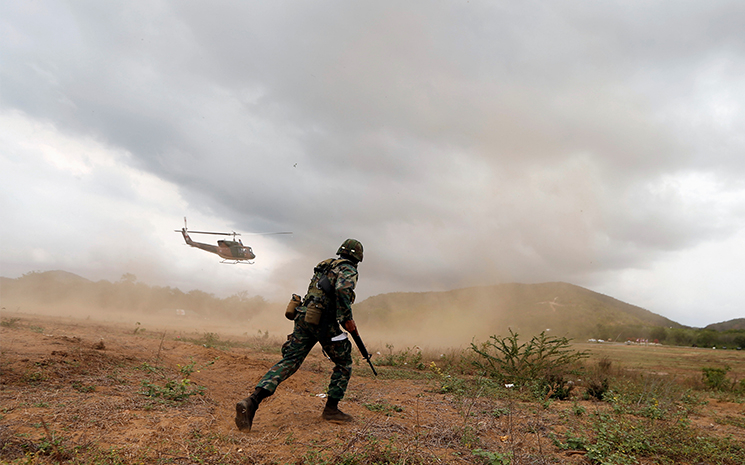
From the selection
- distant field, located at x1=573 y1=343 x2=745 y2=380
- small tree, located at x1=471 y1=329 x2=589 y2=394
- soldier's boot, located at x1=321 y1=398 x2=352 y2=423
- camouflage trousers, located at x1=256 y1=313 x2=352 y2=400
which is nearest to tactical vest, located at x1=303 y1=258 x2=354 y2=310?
camouflage trousers, located at x1=256 y1=313 x2=352 y2=400

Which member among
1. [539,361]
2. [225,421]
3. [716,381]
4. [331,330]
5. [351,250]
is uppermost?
[351,250]

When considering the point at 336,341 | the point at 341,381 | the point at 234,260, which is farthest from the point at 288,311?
the point at 234,260

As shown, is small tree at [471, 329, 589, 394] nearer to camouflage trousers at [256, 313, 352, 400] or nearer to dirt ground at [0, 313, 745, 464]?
dirt ground at [0, 313, 745, 464]

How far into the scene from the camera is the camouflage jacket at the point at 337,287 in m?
4.61

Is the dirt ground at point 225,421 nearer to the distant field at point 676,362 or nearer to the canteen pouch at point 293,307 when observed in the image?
the canteen pouch at point 293,307


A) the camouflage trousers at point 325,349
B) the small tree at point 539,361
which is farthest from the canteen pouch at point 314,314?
the small tree at point 539,361

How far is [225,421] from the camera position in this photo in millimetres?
4559

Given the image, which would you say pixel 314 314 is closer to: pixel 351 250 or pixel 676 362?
pixel 351 250

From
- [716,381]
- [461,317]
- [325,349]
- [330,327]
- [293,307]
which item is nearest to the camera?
[330,327]

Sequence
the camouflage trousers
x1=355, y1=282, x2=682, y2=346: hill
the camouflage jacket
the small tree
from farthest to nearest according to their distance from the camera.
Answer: x1=355, y1=282, x2=682, y2=346: hill
the small tree
the camouflage trousers
the camouflage jacket

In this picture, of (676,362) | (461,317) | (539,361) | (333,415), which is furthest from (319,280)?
(461,317)

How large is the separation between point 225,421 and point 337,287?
7.25 feet

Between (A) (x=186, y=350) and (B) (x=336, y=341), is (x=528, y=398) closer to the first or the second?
(B) (x=336, y=341)

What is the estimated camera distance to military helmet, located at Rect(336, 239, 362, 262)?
199 inches
